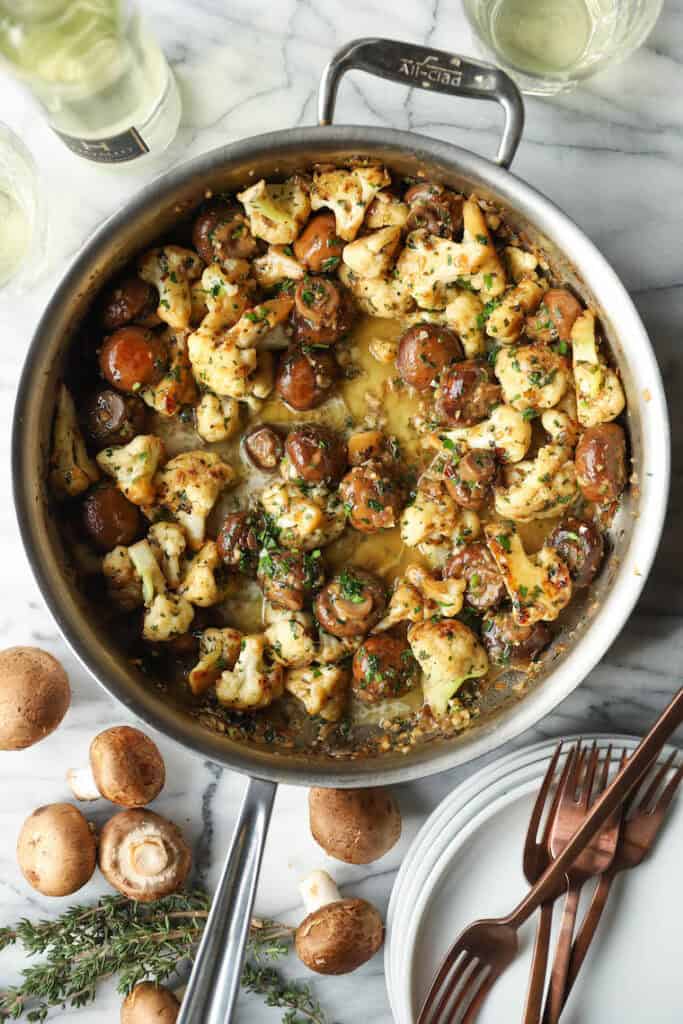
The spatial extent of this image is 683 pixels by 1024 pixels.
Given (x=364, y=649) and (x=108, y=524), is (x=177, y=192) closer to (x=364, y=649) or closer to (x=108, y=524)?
(x=108, y=524)

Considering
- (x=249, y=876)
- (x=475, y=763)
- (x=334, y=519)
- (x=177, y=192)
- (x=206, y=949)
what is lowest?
(x=206, y=949)

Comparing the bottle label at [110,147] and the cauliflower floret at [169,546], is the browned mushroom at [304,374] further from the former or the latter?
the bottle label at [110,147]

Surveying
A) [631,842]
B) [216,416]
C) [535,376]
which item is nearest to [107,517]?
[216,416]

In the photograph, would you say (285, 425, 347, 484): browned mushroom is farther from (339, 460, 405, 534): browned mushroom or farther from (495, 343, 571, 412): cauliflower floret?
(495, 343, 571, 412): cauliflower floret

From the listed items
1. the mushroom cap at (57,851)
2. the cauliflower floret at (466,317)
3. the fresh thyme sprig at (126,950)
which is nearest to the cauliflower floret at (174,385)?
the cauliflower floret at (466,317)

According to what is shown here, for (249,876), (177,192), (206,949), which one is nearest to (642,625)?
(249,876)

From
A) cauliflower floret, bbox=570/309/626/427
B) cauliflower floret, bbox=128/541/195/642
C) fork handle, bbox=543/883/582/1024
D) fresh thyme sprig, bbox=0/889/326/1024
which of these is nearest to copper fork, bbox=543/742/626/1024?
fork handle, bbox=543/883/582/1024

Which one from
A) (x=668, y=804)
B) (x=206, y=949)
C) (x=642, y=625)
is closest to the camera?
(x=206, y=949)
